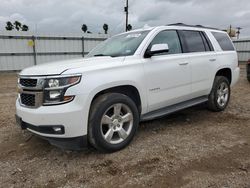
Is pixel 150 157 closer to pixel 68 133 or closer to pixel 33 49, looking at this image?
pixel 68 133

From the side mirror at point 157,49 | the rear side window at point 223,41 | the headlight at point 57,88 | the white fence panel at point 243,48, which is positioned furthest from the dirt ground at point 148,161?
the white fence panel at point 243,48

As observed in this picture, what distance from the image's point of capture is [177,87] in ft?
Answer: 13.2

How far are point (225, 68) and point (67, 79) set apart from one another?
3941 millimetres

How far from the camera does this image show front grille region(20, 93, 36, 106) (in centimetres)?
293

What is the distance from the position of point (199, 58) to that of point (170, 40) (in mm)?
753

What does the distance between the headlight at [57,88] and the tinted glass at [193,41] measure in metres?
2.54

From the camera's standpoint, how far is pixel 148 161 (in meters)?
3.04

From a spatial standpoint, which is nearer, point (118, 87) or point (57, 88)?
point (57, 88)

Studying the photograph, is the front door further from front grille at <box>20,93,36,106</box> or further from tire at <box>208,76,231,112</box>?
front grille at <box>20,93,36,106</box>

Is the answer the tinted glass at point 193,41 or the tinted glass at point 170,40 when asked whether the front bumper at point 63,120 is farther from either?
the tinted glass at point 193,41

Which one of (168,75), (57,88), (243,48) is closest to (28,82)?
(57,88)

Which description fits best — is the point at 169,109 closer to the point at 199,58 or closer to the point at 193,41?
the point at 199,58

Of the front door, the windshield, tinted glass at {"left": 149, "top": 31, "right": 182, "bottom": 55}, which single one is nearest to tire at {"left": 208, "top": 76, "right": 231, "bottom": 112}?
the front door

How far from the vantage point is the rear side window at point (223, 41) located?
5197mm
